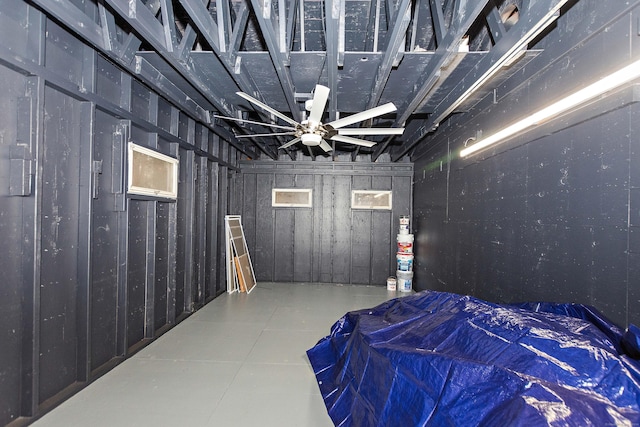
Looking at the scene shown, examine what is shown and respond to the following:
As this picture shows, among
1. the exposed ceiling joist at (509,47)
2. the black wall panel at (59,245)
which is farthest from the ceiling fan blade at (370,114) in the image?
the black wall panel at (59,245)

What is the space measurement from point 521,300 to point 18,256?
3771mm

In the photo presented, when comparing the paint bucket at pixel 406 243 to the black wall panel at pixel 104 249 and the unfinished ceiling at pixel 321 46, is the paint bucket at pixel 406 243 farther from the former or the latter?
the black wall panel at pixel 104 249

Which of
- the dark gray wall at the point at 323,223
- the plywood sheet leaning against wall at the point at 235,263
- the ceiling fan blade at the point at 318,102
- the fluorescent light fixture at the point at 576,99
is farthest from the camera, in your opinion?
the dark gray wall at the point at 323,223

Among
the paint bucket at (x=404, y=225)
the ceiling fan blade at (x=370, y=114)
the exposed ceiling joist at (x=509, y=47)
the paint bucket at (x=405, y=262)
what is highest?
the exposed ceiling joist at (x=509, y=47)

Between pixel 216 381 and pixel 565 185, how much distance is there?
10.2 ft

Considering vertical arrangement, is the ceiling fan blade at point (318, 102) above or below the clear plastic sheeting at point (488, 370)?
above

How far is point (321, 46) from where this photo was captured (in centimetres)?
300

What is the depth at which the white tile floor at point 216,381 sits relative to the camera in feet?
6.36

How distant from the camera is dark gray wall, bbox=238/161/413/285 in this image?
6.00 m

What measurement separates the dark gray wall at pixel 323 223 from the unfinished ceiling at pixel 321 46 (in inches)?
98.7

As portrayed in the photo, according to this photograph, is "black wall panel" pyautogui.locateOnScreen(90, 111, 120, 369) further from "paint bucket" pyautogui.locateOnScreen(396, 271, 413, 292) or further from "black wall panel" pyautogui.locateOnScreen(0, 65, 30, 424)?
"paint bucket" pyautogui.locateOnScreen(396, 271, 413, 292)

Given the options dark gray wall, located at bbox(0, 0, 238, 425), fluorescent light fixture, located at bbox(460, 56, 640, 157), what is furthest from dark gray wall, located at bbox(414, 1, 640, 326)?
dark gray wall, located at bbox(0, 0, 238, 425)

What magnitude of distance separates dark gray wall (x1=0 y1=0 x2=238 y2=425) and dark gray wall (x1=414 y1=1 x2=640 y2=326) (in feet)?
11.7

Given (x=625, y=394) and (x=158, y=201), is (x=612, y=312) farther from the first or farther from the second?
(x=158, y=201)
